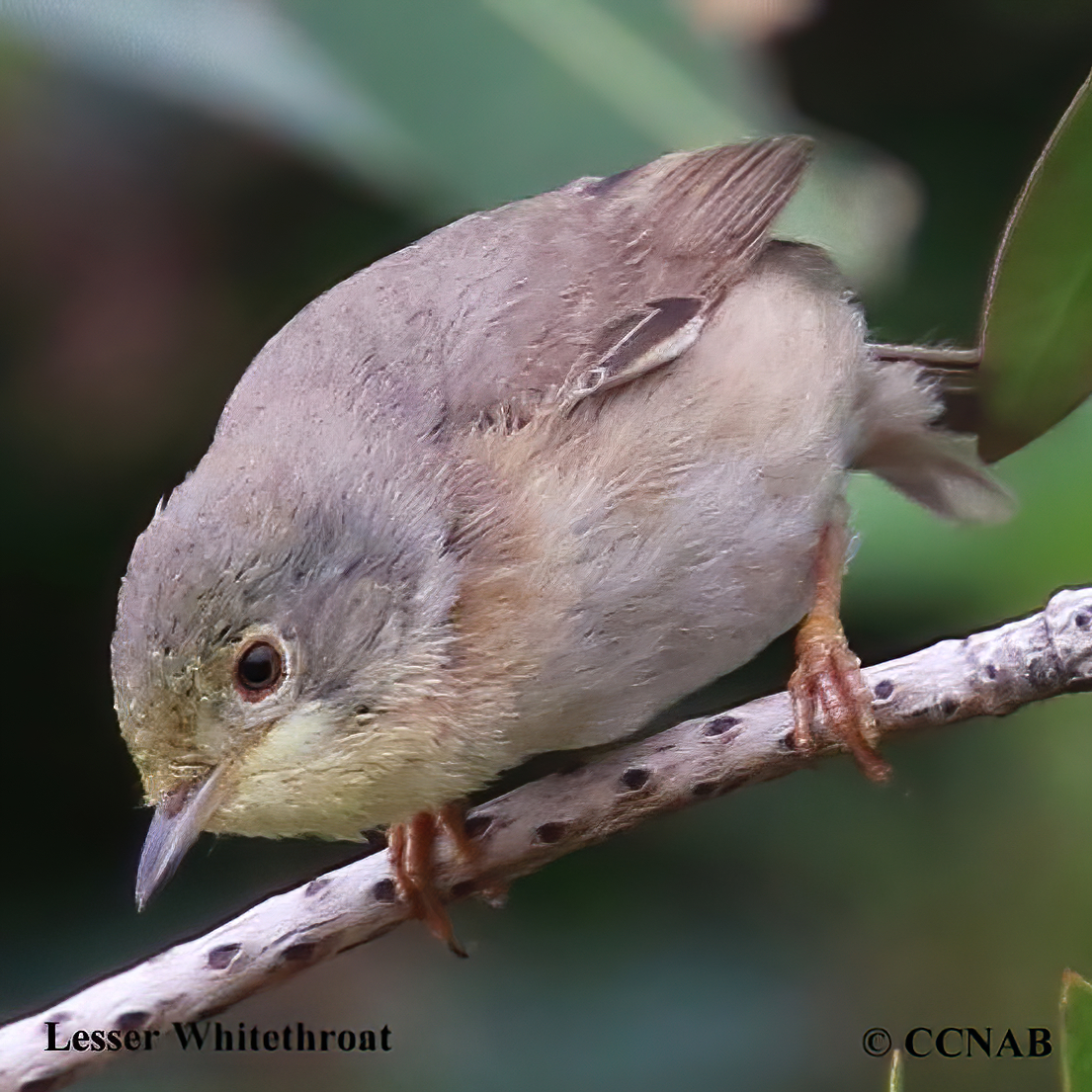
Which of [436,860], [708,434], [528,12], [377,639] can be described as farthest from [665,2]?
[436,860]

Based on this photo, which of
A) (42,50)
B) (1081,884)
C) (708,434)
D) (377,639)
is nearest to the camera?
(377,639)

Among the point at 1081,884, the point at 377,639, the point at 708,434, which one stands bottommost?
the point at 1081,884

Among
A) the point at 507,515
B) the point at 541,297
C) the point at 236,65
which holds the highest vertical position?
the point at 236,65

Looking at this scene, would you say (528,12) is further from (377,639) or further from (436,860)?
(436,860)

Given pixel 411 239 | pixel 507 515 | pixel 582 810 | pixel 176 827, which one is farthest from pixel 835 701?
pixel 411 239

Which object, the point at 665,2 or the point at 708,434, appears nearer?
the point at 708,434

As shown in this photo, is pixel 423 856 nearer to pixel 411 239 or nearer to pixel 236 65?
pixel 411 239
